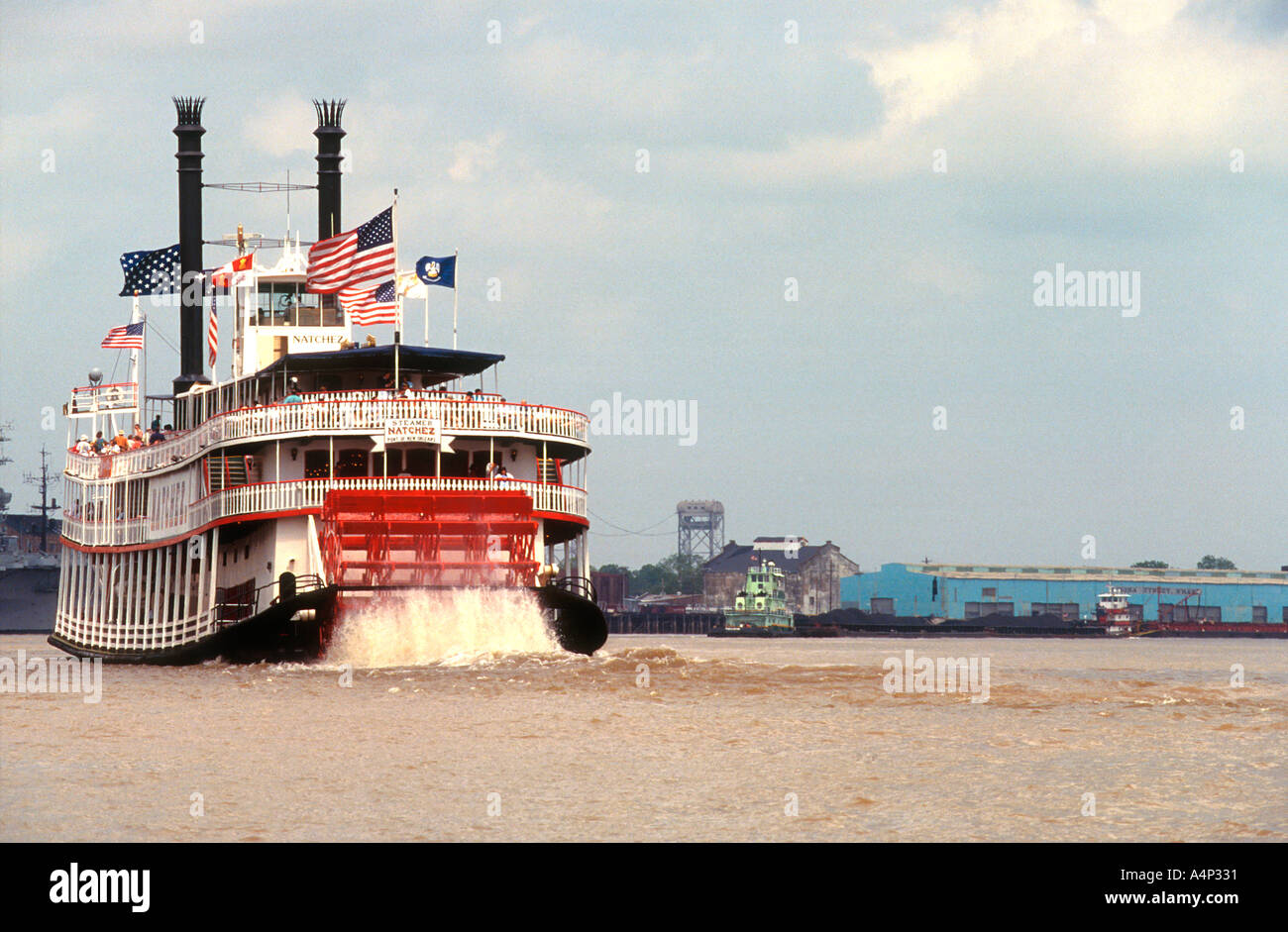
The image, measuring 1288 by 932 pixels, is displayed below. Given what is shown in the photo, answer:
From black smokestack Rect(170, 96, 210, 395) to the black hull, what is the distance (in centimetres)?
1892

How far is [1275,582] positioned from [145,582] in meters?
135

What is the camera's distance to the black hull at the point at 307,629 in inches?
1280

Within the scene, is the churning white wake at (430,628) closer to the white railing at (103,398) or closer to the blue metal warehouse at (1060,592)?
the white railing at (103,398)

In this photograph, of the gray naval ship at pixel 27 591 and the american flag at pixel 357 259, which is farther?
the gray naval ship at pixel 27 591

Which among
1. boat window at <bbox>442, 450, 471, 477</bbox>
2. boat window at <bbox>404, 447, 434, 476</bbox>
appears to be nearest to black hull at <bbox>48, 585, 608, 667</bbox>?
boat window at <bbox>442, 450, 471, 477</bbox>

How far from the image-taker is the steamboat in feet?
109

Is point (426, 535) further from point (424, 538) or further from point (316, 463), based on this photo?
point (316, 463)

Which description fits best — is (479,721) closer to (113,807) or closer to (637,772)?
(637,772)

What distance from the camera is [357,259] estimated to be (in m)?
36.2

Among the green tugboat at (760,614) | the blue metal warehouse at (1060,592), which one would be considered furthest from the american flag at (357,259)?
the blue metal warehouse at (1060,592)

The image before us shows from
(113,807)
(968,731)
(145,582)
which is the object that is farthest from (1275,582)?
(113,807)

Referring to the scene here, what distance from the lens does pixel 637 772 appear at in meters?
19.1

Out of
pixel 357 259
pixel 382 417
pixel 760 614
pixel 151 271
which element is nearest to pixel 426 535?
pixel 382 417

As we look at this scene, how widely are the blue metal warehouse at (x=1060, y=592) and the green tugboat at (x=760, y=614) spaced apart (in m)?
14.9
